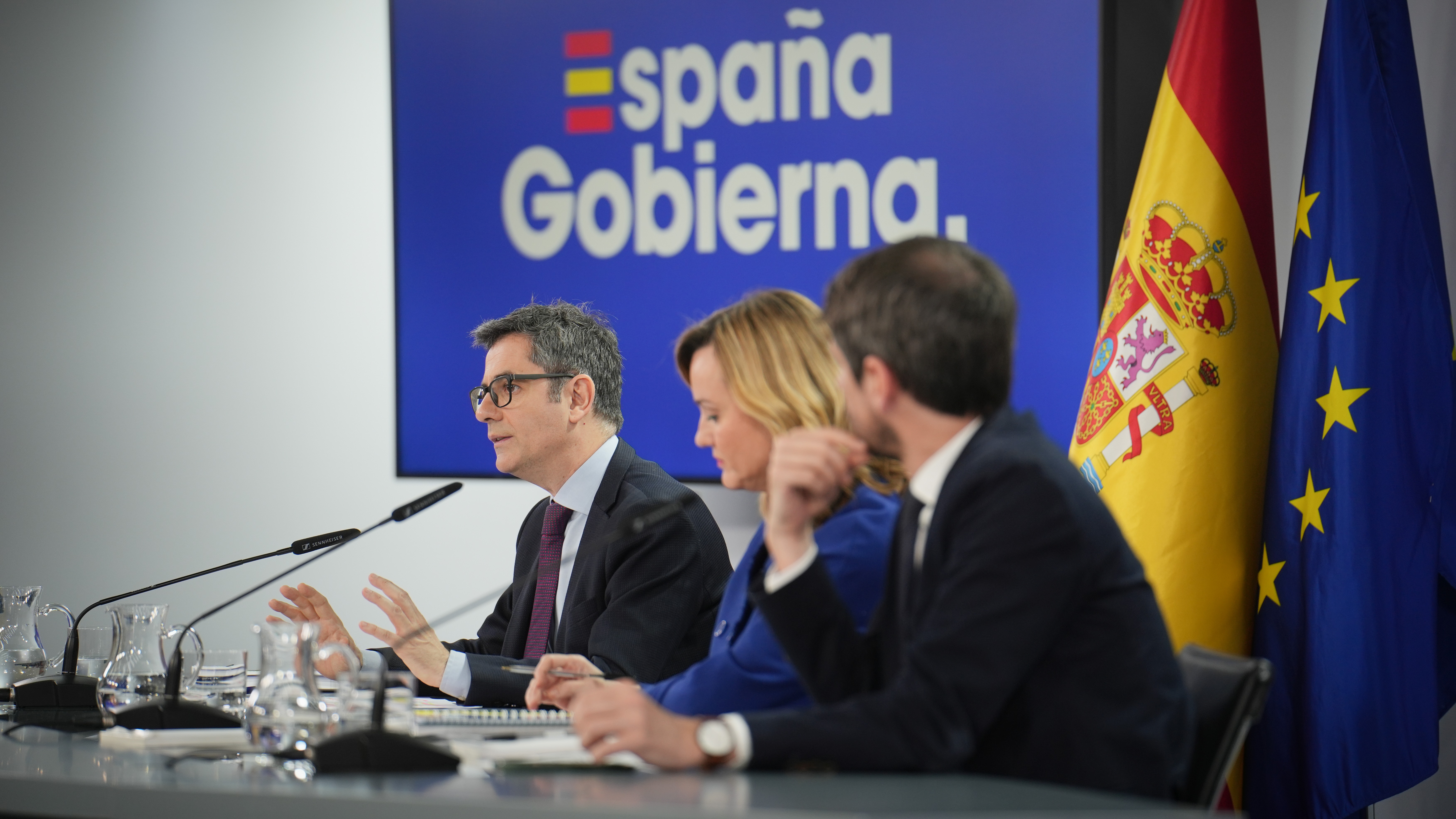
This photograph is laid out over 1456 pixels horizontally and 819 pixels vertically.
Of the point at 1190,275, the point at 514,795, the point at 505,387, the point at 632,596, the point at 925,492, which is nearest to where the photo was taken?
the point at 514,795

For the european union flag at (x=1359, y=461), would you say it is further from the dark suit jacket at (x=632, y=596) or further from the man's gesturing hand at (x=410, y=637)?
the man's gesturing hand at (x=410, y=637)

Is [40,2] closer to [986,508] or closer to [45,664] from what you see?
[45,664]

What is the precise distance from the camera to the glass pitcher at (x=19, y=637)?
91.0 inches

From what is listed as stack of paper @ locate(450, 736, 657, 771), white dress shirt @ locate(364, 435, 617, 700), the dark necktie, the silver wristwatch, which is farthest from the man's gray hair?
the silver wristwatch

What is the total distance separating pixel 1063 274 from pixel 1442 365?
86 cm

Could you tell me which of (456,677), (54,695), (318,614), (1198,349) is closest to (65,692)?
(54,695)

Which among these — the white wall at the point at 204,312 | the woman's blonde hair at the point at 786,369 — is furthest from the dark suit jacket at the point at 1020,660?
the white wall at the point at 204,312

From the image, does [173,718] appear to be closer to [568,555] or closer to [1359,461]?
[568,555]

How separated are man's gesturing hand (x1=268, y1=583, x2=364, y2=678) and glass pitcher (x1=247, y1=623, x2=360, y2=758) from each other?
60cm

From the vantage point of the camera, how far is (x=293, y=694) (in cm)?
161

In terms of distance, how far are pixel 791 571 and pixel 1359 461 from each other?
139 cm

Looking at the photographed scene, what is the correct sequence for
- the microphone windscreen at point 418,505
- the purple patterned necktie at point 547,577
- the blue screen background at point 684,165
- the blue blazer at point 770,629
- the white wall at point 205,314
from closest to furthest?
1. the blue blazer at point 770,629
2. the microphone windscreen at point 418,505
3. the purple patterned necktie at point 547,577
4. the blue screen background at point 684,165
5. the white wall at point 205,314

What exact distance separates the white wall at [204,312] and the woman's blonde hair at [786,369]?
6.26ft

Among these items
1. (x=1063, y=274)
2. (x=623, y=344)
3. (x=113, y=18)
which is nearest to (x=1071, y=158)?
(x=1063, y=274)
